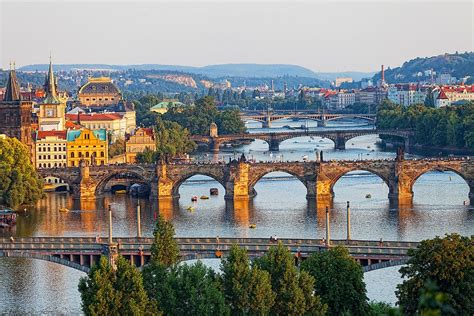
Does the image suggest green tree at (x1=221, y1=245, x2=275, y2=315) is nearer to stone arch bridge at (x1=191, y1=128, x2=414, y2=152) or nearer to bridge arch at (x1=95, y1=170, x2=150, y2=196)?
bridge arch at (x1=95, y1=170, x2=150, y2=196)

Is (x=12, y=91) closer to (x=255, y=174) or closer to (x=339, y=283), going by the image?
(x=255, y=174)

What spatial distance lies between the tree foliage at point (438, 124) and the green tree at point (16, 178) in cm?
3390

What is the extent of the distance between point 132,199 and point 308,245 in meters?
26.3

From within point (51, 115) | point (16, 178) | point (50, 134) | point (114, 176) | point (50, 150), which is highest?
point (51, 115)

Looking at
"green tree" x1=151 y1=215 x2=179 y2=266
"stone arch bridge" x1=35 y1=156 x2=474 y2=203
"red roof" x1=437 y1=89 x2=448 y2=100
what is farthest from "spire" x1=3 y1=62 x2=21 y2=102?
"red roof" x1=437 y1=89 x2=448 y2=100

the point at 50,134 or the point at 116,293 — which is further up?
the point at 50,134

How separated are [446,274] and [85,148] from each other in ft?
152

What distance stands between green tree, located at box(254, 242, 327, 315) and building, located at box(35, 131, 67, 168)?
41.4m

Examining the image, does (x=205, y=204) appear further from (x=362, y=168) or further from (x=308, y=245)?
(x=308, y=245)

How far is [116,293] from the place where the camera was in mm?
29766

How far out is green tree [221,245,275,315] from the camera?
29.8m

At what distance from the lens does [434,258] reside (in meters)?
28.2

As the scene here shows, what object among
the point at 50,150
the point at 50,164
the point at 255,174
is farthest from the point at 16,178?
the point at 50,150

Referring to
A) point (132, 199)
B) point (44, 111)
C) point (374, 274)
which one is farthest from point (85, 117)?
point (374, 274)
